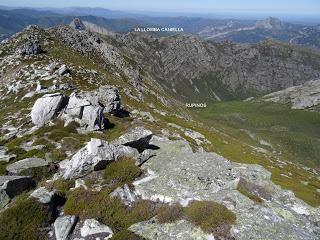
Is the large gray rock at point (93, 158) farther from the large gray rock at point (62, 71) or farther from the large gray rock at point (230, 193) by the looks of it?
the large gray rock at point (62, 71)

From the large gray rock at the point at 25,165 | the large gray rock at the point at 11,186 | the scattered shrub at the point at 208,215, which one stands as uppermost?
the scattered shrub at the point at 208,215

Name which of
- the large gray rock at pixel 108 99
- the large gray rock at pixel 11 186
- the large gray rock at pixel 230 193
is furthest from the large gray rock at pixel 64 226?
the large gray rock at pixel 108 99

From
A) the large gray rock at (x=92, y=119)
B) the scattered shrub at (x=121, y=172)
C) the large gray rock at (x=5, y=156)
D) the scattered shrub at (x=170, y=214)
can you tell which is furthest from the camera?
the large gray rock at (x=92, y=119)

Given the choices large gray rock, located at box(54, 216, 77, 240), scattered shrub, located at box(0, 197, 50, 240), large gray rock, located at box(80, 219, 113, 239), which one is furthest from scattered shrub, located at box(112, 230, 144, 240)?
scattered shrub, located at box(0, 197, 50, 240)

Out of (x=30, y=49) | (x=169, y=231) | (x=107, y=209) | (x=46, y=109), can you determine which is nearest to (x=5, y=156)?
(x=46, y=109)

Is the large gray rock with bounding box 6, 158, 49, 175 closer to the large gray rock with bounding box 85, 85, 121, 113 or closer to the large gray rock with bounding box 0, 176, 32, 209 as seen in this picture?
the large gray rock with bounding box 0, 176, 32, 209

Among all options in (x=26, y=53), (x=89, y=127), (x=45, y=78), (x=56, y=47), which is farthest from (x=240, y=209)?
(x=56, y=47)

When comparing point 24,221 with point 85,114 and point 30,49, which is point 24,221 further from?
point 30,49

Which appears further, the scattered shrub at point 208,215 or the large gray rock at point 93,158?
the large gray rock at point 93,158
